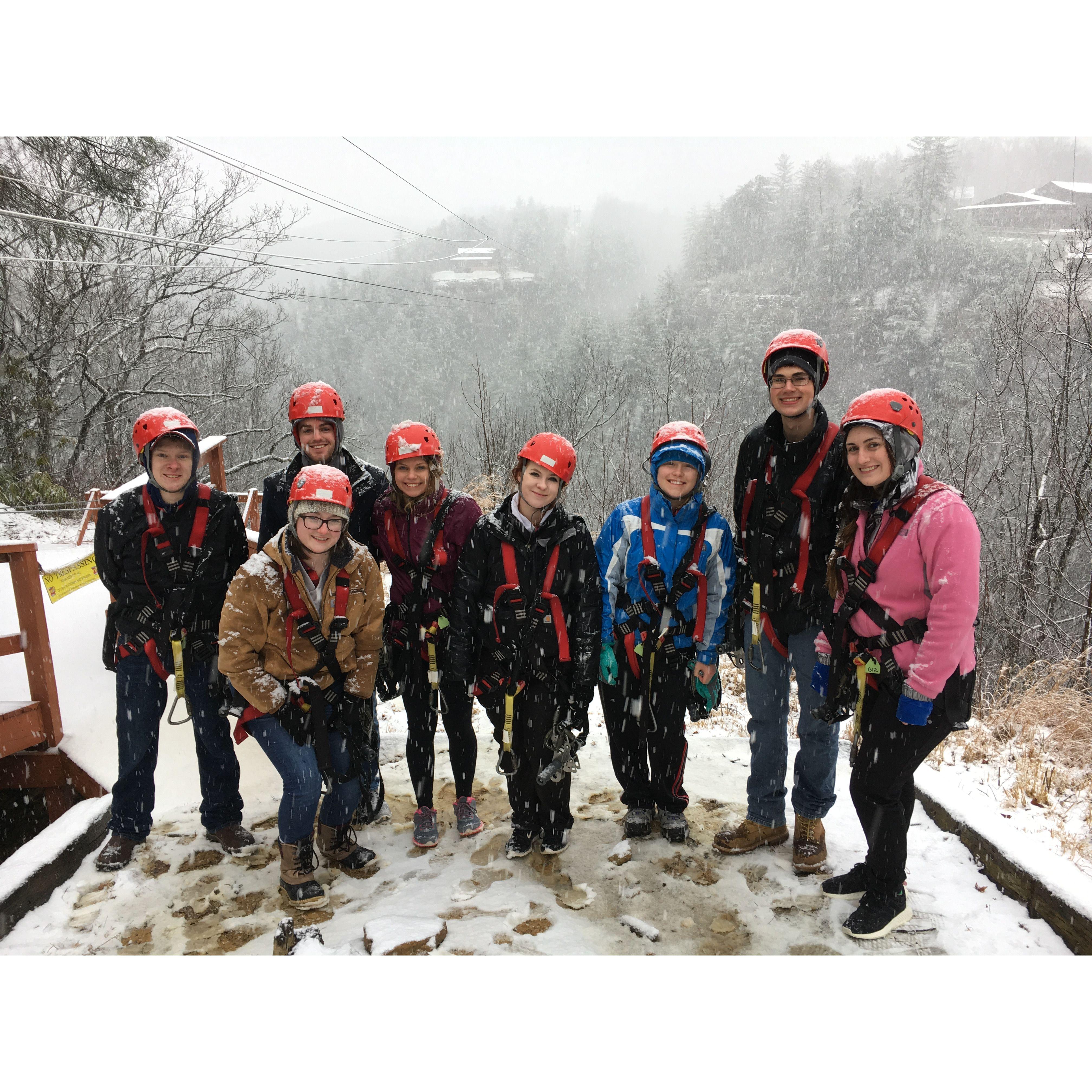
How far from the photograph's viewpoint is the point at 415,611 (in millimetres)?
3396

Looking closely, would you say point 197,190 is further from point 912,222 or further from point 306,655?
point 912,222

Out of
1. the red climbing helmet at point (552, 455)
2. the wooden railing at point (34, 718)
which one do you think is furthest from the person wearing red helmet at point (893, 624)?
the wooden railing at point (34, 718)

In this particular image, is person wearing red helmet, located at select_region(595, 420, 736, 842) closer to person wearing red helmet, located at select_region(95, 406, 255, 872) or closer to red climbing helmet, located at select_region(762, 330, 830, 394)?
red climbing helmet, located at select_region(762, 330, 830, 394)

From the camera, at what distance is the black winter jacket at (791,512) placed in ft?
9.93

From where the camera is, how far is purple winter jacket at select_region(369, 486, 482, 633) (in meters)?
3.36

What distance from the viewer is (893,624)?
2643 millimetres

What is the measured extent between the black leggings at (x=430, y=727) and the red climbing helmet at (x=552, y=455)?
48.2 inches

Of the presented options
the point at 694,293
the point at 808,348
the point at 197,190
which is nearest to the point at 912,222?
the point at 694,293

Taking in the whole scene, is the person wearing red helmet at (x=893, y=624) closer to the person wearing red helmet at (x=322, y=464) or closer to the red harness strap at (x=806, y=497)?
the red harness strap at (x=806, y=497)

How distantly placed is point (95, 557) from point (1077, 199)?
19.3 m

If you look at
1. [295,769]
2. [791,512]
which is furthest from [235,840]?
[791,512]

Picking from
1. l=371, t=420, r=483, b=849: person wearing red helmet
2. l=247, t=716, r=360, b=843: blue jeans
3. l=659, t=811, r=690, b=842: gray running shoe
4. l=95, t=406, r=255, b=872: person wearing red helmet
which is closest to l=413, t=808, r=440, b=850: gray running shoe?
l=371, t=420, r=483, b=849: person wearing red helmet

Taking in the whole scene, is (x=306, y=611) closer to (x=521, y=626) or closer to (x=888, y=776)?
(x=521, y=626)

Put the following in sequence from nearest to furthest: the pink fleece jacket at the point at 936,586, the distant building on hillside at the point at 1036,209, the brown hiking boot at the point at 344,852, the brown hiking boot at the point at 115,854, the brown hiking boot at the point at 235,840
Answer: the pink fleece jacket at the point at 936,586 < the brown hiking boot at the point at 344,852 < the brown hiking boot at the point at 115,854 < the brown hiking boot at the point at 235,840 < the distant building on hillside at the point at 1036,209
